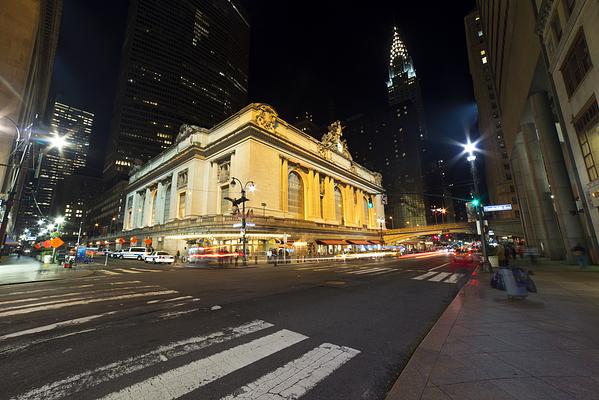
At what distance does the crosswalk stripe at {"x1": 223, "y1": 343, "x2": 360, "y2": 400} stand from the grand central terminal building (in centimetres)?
2787

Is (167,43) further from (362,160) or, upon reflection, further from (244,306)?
(244,306)

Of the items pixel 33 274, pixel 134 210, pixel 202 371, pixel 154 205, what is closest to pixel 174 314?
pixel 202 371

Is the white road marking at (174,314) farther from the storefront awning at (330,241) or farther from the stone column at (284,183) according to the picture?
the storefront awning at (330,241)

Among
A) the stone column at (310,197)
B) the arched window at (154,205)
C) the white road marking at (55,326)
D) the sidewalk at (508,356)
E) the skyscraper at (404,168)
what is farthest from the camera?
the skyscraper at (404,168)

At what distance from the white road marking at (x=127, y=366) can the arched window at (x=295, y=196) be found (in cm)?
4212

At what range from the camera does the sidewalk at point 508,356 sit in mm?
2885

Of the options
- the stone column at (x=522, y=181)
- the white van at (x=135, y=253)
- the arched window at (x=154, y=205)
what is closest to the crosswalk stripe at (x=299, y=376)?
the stone column at (x=522, y=181)

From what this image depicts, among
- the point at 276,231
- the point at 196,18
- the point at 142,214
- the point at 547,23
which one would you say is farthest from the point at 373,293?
the point at 196,18

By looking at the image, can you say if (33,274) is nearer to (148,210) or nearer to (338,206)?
(148,210)

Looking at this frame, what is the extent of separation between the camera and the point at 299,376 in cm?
355

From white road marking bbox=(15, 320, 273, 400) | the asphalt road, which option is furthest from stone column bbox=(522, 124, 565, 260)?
white road marking bbox=(15, 320, 273, 400)

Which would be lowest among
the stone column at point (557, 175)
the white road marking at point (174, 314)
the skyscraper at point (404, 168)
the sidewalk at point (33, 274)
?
the white road marking at point (174, 314)

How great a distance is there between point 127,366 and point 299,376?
2.67 meters

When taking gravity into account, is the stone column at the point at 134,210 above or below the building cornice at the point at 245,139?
below
